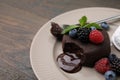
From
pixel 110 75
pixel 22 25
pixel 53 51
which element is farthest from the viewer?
pixel 22 25

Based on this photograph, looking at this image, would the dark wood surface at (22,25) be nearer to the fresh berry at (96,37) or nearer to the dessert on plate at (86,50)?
the dessert on plate at (86,50)

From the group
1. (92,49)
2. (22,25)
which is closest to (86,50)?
(92,49)

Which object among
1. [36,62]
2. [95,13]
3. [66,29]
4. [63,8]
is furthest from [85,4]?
[36,62]

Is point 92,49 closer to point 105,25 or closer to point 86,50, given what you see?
point 86,50

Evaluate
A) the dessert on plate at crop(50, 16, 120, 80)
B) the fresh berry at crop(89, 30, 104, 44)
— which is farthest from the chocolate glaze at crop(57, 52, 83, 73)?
the fresh berry at crop(89, 30, 104, 44)

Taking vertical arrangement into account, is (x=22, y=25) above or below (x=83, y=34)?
below

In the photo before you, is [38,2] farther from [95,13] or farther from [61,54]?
[61,54]
